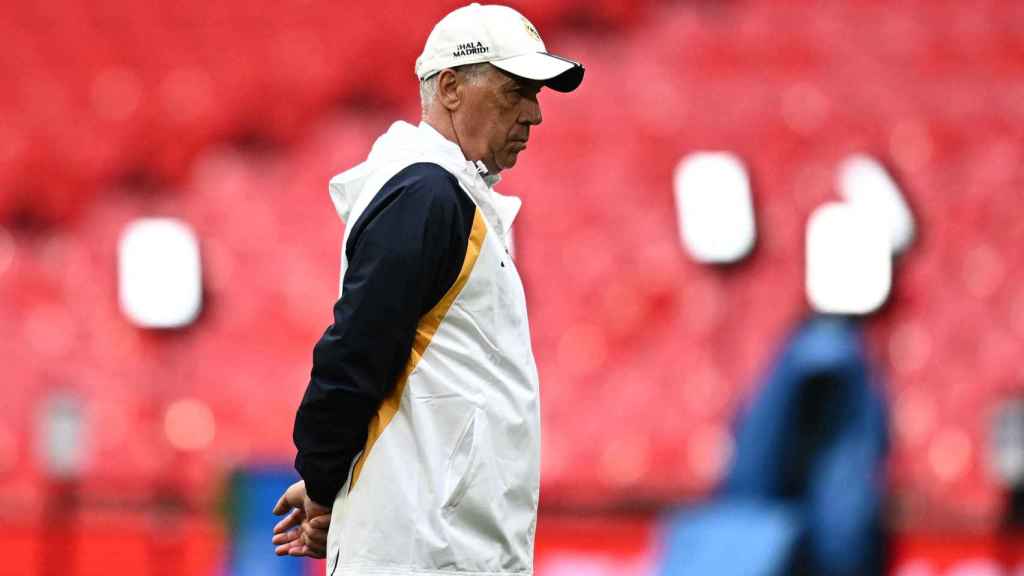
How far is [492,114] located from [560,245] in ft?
12.7

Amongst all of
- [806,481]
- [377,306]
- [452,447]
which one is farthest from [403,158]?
[806,481]

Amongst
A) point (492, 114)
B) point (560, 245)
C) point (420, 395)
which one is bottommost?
point (420, 395)

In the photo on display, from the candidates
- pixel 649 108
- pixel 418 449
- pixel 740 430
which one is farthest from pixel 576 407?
pixel 418 449

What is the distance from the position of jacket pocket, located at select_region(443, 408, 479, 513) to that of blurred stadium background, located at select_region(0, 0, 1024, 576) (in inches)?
135

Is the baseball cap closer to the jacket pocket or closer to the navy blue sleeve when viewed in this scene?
the navy blue sleeve

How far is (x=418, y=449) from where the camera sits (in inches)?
60.2

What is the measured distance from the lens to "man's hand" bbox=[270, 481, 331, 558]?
1.60m

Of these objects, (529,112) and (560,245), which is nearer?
(529,112)

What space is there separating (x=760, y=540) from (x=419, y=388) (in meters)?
2.94

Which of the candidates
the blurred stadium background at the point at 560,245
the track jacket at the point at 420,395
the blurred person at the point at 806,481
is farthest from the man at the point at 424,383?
the blurred stadium background at the point at 560,245

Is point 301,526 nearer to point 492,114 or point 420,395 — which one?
point 420,395

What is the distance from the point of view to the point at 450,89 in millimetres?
1640

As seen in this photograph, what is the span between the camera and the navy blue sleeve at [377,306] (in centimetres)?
148

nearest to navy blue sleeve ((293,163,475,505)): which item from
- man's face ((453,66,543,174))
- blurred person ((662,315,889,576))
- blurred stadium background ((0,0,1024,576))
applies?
man's face ((453,66,543,174))
